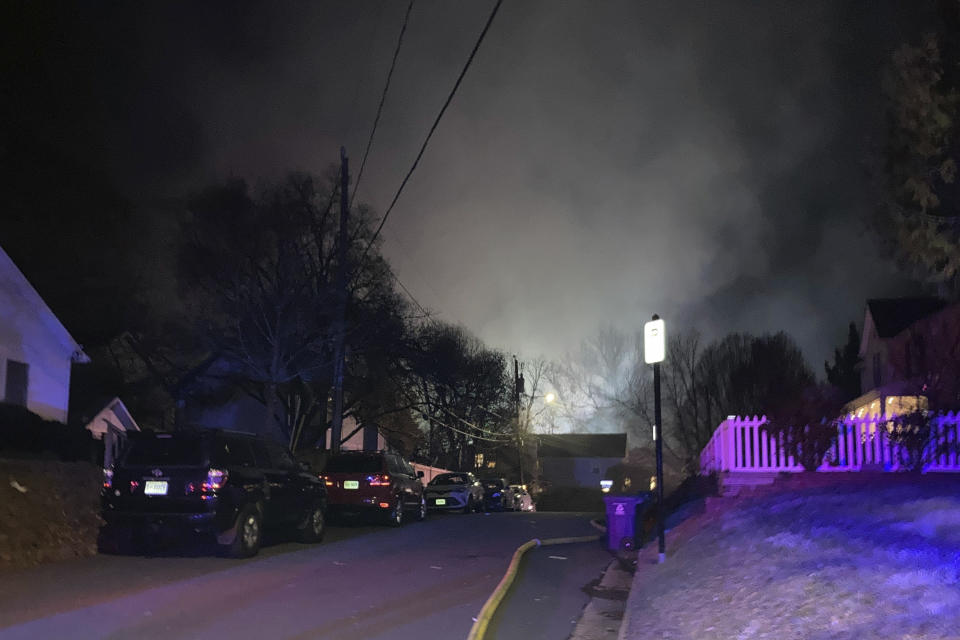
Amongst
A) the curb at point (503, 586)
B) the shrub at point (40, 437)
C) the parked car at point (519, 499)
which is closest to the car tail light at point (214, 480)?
the curb at point (503, 586)

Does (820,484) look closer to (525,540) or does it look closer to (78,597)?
(525,540)

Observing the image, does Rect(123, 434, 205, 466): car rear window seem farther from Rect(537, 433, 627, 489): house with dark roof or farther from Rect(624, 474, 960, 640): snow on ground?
Rect(537, 433, 627, 489): house with dark roof

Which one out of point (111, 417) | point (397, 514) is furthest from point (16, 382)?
point (397, 514)

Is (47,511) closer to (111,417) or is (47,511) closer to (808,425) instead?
(808,425)

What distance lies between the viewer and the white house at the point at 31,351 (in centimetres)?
2053

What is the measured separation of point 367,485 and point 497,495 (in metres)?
14.9

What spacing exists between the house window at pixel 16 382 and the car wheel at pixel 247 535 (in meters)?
11.2

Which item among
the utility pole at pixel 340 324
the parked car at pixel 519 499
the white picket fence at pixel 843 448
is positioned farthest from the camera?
the parked car at pixel 519 499

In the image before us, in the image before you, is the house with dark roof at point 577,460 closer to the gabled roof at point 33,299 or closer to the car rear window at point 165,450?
the gabled roof at point 33,299

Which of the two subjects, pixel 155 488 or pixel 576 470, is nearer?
pixel 155 488


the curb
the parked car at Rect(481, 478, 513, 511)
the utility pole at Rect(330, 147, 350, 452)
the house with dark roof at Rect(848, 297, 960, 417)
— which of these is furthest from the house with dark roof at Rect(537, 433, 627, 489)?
the curb

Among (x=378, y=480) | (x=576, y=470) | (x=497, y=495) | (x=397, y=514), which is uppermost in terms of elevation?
(x=378, y=480)

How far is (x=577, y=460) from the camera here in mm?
82750

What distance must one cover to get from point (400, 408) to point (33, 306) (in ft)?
68.8
